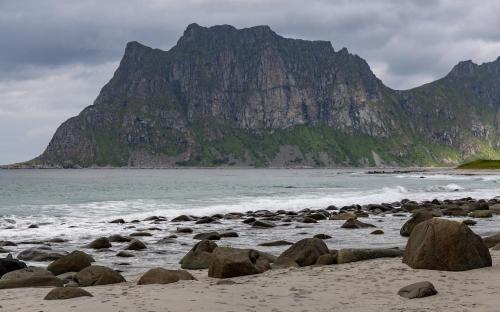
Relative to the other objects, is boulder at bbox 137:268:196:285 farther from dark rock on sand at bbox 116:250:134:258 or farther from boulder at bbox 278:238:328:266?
dark rock on sand at bbox 116:250:134:258

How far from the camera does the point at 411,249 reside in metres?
14.8

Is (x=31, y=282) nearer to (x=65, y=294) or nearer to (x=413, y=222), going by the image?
(x=65, y=294)

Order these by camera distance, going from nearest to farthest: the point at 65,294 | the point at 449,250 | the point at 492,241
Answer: the point at 65,294 < the point at 449,250 < the point at 492,241

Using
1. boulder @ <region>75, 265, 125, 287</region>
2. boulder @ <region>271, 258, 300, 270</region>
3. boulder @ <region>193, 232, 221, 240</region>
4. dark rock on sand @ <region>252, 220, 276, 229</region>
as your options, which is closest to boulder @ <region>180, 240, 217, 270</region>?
boulder @ <region>271, 258, 300, 270</region>

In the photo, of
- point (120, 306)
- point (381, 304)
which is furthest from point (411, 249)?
point (120, 306)

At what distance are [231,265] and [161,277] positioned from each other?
1957 millimetres

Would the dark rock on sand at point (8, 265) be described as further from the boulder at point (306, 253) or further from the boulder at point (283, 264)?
the boulder at point (306, 253)

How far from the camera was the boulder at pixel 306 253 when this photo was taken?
15945 mm

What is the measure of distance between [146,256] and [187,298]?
907 centimetres

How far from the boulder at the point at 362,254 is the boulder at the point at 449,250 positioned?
2.03 metres

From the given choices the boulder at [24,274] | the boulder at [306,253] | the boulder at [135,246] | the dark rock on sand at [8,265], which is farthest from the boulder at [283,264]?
the dark rock on sand at [8,265]

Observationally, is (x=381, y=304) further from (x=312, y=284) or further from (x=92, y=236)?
(x=92, y=236)

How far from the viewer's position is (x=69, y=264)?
52.9 ft

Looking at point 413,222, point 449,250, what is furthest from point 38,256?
point 413,222
